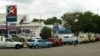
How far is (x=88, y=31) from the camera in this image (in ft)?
297

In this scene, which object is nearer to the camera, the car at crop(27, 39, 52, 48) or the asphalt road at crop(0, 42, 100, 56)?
the asphalt road at crop(0, 42, 100, 56)

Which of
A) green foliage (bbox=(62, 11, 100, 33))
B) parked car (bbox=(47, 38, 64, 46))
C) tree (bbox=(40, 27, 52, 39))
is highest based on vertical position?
green foliage (bbox=(62, 11, 100, 33))

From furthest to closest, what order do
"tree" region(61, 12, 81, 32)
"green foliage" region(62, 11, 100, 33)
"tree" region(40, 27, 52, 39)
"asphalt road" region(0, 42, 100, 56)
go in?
"tree" region(61, 12, 81, 32), "green foliage" region(62, 11, 100, 33), "tree" region(40, 27, 52, 39), "asphalt road" region(0, 42, 100, 56)

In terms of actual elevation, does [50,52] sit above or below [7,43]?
below

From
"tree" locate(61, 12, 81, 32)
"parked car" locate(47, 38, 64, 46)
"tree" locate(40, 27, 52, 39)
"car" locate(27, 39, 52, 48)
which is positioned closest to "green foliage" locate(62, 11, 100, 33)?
"tree" locate(61, 12, 81, 32)

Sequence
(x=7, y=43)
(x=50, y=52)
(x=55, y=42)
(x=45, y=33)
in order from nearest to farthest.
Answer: (x=50, y=52) < (x=7, y=43) < (x=55, y=42) < (x=45, y=33)

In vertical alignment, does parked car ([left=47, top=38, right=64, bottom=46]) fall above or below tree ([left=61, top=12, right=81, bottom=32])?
below

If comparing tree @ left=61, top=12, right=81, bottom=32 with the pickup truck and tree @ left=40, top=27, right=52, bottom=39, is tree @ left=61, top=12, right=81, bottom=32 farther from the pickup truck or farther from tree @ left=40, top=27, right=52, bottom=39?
the pickup truck

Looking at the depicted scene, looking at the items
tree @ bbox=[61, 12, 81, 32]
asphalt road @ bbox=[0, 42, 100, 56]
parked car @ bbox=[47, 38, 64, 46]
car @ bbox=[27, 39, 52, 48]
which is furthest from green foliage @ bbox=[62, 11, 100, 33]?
asphalt road @ bbox=[0, 42, 100, 56]

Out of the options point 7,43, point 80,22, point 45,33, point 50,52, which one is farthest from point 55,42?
point 80,22

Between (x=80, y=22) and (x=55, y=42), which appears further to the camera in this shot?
(x=80, y=22)

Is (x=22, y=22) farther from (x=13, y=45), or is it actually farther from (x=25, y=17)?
(x=13, y=45)

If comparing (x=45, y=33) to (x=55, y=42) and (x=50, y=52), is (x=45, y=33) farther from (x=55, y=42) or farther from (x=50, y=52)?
(x=50, y=52)

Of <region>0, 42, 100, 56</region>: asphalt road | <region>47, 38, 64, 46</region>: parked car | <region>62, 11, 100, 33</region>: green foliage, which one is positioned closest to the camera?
<region>0, 42, 100, 56</region>: asphalt road
